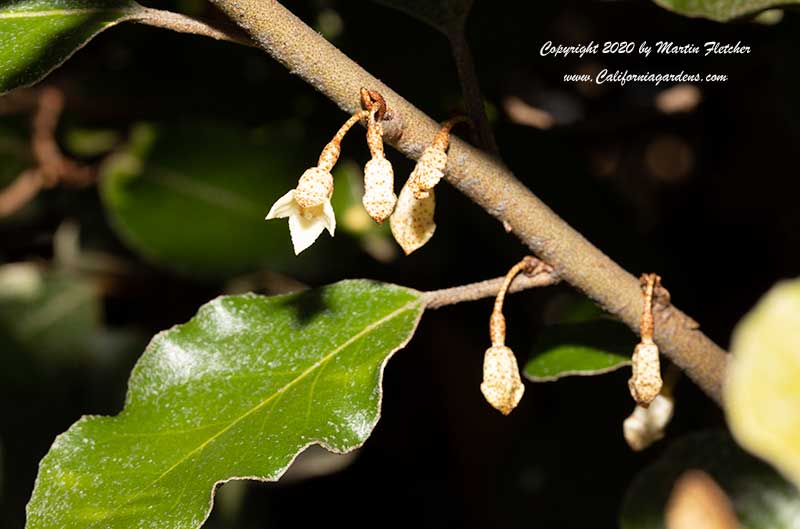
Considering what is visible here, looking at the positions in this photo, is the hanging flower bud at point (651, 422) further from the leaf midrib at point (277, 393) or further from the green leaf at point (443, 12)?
the green leaf at point (443, 12)

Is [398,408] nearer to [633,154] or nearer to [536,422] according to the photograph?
[536,422]

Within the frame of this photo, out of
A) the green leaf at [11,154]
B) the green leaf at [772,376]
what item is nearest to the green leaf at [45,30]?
the green leaf at [772,376]

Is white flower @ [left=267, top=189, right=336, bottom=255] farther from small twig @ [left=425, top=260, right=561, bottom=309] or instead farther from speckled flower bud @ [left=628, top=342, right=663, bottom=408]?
speckled flower bud @ [left=628, top=342, right=663, bottom=408]

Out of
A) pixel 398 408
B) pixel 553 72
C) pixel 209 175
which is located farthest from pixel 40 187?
pixel 553 72

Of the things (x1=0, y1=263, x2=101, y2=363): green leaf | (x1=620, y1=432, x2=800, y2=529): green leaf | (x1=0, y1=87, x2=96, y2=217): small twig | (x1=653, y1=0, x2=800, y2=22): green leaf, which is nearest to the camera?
(x1=653, y1=0, x2=800, y2=22): green leaf

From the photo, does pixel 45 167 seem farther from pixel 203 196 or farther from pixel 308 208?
pixel 308 208

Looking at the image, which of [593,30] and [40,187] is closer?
[40,187]

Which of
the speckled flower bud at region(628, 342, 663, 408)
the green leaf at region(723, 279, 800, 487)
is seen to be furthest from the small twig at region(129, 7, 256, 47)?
the green leaf at region(723, 279, 800, 487)
